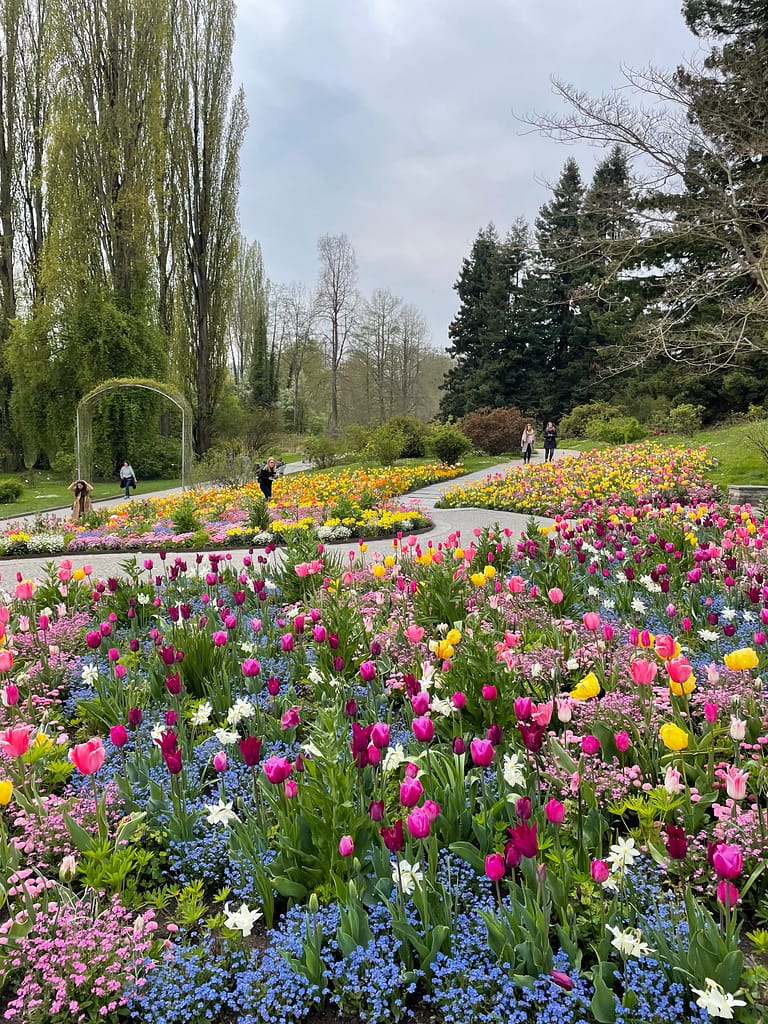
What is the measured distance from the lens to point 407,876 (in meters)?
1.71

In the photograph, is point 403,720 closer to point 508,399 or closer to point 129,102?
point 129,102

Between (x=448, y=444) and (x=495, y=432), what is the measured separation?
5573 millimetres

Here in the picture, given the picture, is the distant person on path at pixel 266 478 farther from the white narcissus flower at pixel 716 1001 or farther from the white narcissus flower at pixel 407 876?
the white narcissus flower at pixel 716 1001

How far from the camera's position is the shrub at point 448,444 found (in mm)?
22203

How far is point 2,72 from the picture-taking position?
84.8 ft

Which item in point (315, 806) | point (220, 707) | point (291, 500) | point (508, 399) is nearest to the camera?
point (315, 806)

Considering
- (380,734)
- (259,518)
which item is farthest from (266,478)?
(380,734)

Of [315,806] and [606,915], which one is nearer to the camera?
[606,915]

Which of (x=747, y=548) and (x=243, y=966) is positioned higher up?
(x=747, y=548)

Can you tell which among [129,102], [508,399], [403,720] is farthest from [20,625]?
[508,399]

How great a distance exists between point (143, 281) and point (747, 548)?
87.0 feet

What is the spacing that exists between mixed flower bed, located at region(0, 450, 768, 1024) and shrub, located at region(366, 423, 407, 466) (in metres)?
17.6

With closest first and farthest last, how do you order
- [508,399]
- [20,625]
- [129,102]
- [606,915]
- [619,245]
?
[606,915], [20,625], [619,245], [129,102], [508,399]

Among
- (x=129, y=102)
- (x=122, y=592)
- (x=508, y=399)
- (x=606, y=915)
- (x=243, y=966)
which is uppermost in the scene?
(x=129, y=102)
